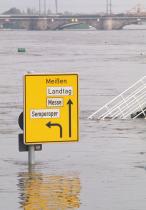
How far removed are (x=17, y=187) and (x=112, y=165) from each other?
340 centimetres

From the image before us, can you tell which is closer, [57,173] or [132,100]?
[57,173]

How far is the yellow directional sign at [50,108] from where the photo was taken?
16.7 m

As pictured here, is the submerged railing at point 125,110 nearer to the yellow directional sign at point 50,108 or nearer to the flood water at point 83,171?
the flood water at point 83,171

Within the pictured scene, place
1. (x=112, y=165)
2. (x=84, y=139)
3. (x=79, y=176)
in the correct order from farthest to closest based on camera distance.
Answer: (x=84, y=139), (x=112, y=165), (x=79, y=176)

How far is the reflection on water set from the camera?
14.8 metres

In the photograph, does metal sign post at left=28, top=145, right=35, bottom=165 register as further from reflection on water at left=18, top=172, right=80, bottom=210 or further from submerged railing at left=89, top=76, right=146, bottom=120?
submerged railing at left=89, top=76, right=146, bottom=120

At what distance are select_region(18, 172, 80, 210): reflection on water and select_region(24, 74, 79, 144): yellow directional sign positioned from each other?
73 centimetres

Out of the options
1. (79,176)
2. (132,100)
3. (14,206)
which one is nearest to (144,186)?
(79,176)

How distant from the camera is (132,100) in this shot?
37.3 meters

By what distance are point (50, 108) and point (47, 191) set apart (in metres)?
1.50

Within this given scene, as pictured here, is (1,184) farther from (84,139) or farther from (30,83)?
(84,139)

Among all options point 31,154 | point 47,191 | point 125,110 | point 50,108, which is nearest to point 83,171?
point 31,154

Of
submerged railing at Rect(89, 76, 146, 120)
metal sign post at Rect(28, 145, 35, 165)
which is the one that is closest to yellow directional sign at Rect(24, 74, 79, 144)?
metal sign post at Rect(28, 145, 35, 165)

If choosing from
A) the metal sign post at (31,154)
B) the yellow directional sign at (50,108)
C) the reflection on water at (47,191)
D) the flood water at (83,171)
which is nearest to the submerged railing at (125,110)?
the flood water at (83,171)
